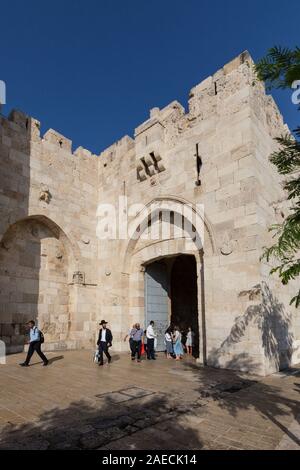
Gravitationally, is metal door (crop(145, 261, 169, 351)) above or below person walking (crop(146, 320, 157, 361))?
above

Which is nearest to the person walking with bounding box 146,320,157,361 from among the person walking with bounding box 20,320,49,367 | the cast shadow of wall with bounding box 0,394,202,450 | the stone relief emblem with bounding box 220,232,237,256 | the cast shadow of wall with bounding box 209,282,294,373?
the cast shadow of wall with bounding box 209,282,294,373

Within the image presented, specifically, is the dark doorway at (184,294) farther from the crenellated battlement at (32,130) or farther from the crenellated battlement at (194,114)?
the crenellated battlement at (32,130)

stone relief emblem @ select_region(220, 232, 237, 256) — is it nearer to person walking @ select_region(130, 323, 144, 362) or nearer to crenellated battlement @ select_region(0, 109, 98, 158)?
person walking @ select_region(130, 323, 144, 362)

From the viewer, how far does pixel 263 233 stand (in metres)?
7.60

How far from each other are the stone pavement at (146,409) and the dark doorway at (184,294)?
6091mm

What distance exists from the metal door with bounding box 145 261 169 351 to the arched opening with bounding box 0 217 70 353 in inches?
112

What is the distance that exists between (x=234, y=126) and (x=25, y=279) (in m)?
7.58

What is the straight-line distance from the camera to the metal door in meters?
10.6

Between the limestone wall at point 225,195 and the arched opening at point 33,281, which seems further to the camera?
the arched opening at point 33,281

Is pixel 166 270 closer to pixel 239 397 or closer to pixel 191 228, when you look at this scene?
pixel 191 228

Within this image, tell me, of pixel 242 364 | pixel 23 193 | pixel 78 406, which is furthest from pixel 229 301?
pixel 23 193

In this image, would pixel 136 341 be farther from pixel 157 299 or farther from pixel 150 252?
pixel 150 252

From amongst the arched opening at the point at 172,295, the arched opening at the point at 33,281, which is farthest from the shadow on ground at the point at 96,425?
the arched opening at the point at 172,295

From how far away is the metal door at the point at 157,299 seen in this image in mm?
10613
